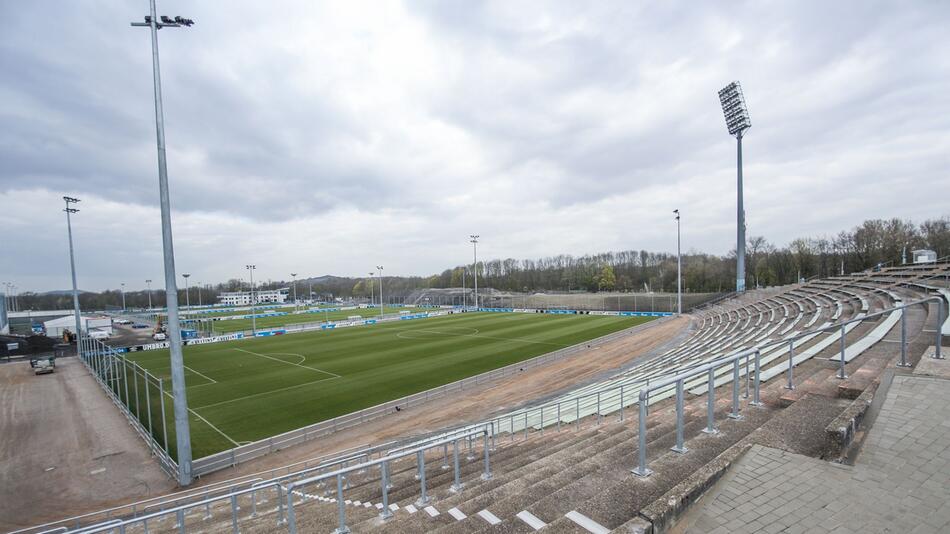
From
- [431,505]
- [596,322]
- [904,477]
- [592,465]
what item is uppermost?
[904,477]

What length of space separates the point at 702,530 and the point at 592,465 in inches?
76.4

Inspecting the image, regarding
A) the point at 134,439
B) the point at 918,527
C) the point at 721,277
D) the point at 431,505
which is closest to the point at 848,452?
the point at 918,527

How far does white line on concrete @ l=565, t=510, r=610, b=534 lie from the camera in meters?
3.81

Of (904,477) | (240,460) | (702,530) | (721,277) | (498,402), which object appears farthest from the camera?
(721,277)

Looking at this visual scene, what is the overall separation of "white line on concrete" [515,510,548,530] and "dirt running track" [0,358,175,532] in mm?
16288

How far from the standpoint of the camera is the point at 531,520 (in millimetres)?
4328

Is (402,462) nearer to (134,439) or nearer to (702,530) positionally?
(702,530)

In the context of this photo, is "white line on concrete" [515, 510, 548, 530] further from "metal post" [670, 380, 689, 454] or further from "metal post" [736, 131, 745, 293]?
"metal post" [736, 131, 745, 293]

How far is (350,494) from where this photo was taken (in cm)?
939

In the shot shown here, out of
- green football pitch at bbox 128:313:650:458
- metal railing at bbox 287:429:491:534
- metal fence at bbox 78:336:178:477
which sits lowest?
green football pitch at bbox 128:313:650:458

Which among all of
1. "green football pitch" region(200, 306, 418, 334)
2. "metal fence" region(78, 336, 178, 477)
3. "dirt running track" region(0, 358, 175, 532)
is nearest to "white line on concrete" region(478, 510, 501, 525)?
"metal fence" region(78, 336, 178, 477)

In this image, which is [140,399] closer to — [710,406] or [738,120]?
[710,406]

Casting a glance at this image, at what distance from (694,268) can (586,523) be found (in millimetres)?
105967

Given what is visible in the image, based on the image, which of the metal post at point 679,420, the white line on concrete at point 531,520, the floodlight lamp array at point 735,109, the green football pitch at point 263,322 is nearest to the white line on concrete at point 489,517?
the white line on concrete at point 531,520
